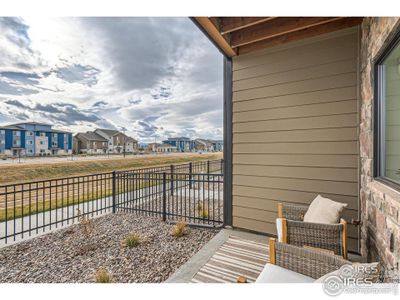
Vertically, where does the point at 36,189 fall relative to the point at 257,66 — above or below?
below

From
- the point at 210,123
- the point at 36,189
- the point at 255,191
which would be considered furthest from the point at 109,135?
the point at 255,191

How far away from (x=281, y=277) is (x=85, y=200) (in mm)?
4237

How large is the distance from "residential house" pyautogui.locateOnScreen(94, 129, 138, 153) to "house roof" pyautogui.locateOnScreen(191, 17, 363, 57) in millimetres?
2798

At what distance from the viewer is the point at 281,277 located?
4.05 feet

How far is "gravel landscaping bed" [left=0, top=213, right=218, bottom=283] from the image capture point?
7.30ft

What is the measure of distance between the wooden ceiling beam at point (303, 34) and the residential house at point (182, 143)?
2.54 metres

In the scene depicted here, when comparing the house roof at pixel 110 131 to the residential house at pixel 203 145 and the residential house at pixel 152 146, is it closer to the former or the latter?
the residential house at pixel 152 146

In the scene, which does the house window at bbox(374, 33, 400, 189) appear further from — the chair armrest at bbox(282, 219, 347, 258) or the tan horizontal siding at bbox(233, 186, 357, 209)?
the tan horizontal siding at bbox(233, 186, 357, 209)

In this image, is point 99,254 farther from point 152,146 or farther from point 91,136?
point 152,146

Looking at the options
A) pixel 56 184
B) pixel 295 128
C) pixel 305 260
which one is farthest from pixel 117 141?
pixel 305 260

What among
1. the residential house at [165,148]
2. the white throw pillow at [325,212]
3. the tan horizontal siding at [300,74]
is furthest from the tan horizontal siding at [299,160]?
the residential house at [165,148]
